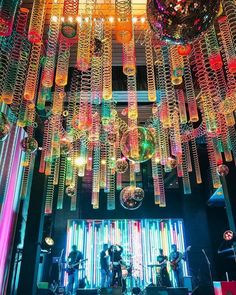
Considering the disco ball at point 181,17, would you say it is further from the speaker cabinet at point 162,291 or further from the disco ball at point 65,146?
the speaker cabinet at point 162,291

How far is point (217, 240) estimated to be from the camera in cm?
957

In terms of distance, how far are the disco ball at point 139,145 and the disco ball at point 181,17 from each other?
1.38 m

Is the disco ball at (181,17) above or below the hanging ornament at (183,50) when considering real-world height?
below

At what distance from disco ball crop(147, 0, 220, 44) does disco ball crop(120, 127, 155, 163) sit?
1.38 meters

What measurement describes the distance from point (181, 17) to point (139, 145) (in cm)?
153

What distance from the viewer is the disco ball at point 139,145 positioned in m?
2.69

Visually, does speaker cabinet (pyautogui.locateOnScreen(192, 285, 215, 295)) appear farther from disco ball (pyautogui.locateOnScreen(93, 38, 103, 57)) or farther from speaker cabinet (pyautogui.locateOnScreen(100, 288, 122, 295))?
disco ball (pyautogui.locateOnScreen(93, 38, 103, 57))

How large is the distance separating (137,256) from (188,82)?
780 centimetres

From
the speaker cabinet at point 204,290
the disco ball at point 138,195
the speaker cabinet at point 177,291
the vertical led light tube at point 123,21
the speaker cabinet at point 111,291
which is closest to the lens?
the vertical led light tube at point 123,21

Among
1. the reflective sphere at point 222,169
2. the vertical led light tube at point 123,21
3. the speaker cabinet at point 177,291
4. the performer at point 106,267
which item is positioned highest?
the reflective sphere at point 222,169

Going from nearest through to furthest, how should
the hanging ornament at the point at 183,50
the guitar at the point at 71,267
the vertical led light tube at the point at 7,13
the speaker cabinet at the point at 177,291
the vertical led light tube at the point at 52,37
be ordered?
the vertical led light tube at the point at 7,13
the vertical led light tube at the point at 52,37
the hanging ornament at the point at 183,50
the speaker cabinet at the point at 177,291
the guitar at the point at 71,267

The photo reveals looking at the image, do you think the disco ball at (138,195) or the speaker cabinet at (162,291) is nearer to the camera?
the disco ball at (138,195)

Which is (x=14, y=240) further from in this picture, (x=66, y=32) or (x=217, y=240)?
(x=217, y=240)

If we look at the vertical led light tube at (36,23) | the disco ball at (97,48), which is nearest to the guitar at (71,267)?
the disco ball at (97,48)
